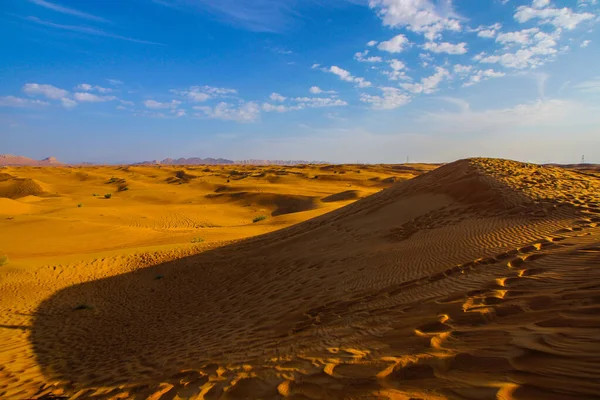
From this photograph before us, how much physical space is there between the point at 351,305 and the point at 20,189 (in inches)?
1681

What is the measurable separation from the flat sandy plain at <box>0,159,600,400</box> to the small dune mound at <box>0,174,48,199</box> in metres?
24.9

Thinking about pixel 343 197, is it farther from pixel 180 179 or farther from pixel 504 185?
pixel 180 179

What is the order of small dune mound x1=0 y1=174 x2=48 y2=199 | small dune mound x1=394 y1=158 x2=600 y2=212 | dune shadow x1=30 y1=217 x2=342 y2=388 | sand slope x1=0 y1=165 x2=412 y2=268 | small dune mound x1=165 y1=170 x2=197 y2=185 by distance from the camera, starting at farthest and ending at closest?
small dune mound x1=165 y1=170 x2=197 y2=185, small dune mound x1=0 y1=174 x2=48 y2=199, sand slope x1=0 y1=165 x2=412 y2=268, small dune mound x1=394 y1=158 x2=600 y2=212, dune shadow x1=30 y1=217 x2=342 y2=388

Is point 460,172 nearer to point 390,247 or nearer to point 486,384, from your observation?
point 390,247

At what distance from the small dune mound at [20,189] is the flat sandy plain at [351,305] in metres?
24.9

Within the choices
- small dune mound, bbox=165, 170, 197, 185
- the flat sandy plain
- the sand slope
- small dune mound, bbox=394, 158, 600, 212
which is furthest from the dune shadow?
small dune mound, bbox=165, 170, 197, 185

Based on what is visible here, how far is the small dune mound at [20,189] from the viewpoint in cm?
3419

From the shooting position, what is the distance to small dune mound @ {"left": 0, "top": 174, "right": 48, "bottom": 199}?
112 feet

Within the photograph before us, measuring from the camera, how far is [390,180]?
40969 millimetres

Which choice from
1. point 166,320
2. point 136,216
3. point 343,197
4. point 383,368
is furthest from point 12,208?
point 383,368

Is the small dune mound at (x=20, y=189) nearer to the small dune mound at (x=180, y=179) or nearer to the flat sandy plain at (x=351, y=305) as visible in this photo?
the small dune mound at (x=180, y=179)

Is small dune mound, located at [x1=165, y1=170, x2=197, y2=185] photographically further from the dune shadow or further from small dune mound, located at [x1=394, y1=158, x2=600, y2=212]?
small dune mound, located at [x1=394, y1=158, x2=600, y2=212]

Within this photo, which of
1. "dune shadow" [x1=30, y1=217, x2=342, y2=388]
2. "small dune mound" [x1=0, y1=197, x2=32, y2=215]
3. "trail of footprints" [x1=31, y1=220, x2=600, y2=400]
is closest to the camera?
"trail of footprints" [x1=31, y1=220, x2=600, y2=400]

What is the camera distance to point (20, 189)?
1384 inches
